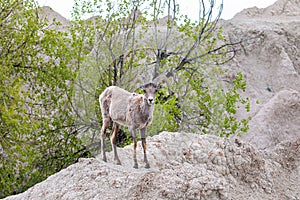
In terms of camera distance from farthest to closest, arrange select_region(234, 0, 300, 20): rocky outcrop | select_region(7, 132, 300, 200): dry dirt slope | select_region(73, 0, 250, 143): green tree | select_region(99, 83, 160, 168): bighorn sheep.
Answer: select_region(234, 0, 300, 20): rocky outcrop
select_region(73, 0, 250, 143): green tree
select_region(99, 83, 160, 168): bighorn sheep
select_region(7, 132, 300, 200): dry dirt slope

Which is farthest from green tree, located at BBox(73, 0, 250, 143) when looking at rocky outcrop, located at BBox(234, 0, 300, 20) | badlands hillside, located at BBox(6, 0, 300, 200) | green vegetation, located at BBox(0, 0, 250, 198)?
rocky outcrop, located at BBox(234, 0, 300, 20)

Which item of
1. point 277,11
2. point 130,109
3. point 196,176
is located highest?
point 277,11

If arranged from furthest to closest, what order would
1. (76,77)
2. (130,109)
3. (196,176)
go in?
(76,77) < (130,109) < (196,176)

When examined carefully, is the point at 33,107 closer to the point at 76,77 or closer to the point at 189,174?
the point at 76,77

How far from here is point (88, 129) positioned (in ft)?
29.1

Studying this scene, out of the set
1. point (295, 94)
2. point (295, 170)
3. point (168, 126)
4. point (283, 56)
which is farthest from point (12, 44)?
point (283, 56)

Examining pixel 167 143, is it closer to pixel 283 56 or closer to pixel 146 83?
pixel 146 83

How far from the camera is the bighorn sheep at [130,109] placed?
5494 mm

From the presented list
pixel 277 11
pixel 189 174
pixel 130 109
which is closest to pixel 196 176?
pixel 189 174

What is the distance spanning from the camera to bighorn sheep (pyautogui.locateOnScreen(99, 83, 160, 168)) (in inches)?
216

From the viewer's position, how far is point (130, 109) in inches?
224

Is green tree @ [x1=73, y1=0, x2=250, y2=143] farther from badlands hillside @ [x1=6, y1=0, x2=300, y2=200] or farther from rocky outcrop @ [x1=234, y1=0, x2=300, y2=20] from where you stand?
rocky outcrop @ [x1=234, y1=0, x2=300, y2=20]

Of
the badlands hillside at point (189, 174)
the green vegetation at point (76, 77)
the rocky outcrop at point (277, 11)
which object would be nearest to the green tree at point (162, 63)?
the green vegetation at point (76, 77)

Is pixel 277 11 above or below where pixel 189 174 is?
above
